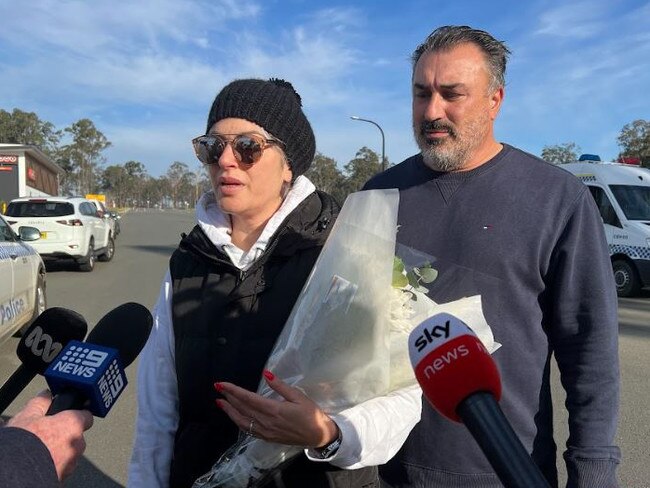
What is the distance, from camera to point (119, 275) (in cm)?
1361

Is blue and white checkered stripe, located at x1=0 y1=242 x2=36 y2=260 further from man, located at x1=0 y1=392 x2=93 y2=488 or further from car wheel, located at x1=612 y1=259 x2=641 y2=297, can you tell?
car wheel, located at x1=612 y1=259 x2=641 y2=297

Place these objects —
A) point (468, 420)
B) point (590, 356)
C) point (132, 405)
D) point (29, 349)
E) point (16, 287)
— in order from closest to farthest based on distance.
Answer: point (468, 420)
point (29, 349)
point (590, 356)
point (132, 405)
point (16, 287)

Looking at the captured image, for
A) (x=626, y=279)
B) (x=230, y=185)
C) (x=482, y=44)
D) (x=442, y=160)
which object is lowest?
(x=626, y=279)

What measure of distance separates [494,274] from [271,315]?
2.64 feet

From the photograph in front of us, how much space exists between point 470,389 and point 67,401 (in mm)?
909

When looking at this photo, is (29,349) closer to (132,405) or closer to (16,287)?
(132,405)

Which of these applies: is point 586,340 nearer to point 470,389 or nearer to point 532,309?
point 532,309

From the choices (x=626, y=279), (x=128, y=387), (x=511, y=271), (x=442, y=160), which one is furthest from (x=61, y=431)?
(x=626, y=279)

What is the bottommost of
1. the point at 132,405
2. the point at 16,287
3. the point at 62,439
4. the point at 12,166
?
the point at 132,405

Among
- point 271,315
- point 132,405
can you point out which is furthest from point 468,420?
point 132,405

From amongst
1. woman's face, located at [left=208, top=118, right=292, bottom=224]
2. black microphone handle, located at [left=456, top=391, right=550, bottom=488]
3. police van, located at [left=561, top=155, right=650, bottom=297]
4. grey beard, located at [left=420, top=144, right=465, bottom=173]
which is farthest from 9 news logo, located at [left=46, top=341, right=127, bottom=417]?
police van, located at [left=561, top=155, right=650, bottom=297]


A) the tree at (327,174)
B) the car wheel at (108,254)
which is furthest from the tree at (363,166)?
the car wheel at (108,254)

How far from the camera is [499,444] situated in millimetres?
797

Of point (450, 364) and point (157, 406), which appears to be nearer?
point (450, 364)
